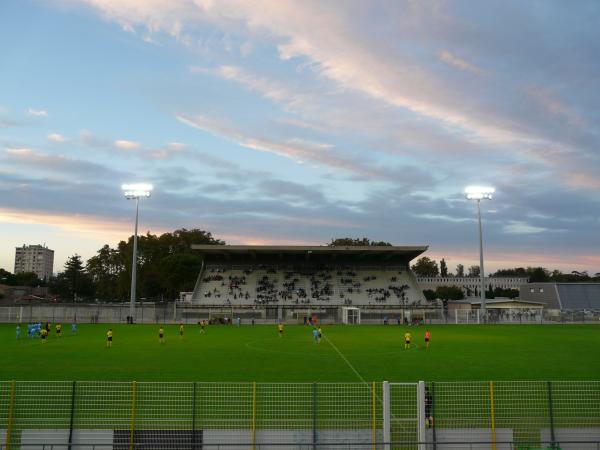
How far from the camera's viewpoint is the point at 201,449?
1083cm

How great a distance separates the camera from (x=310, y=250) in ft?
236

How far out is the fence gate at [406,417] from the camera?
10.3 meters

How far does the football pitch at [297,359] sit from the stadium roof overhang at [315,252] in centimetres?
3225

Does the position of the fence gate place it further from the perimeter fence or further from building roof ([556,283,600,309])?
building roof ([556,283,600,309])

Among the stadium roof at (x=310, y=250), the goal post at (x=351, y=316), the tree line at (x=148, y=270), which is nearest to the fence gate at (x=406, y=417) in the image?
the goal post at (x=351, y=316)

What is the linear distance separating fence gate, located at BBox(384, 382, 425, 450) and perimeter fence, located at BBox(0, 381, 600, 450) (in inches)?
1.2

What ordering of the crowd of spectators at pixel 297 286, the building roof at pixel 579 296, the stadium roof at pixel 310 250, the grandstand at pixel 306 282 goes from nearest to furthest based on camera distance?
the grandstand at pixel 306 282 < the stadium roof at pixel 310 250 < the crowd of spectators at pixel 297 286 < the building roof at pixel 579 296

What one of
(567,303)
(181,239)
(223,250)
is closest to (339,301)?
(223,250)

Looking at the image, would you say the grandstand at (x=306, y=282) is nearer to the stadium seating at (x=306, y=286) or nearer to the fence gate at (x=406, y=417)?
the stadium seating at (x=306, y=286)

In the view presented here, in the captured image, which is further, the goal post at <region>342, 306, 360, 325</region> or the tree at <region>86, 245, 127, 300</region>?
the tree at <region>86, 245, 127, 300</region>

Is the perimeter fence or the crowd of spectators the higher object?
the crowd of spectators

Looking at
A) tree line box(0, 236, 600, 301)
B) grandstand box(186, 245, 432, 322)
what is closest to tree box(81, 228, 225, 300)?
tree line box(0, 236, 600, 301)

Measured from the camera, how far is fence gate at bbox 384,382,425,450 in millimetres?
10281

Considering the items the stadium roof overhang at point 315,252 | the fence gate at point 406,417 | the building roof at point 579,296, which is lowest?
the fence gate at point 406,417
